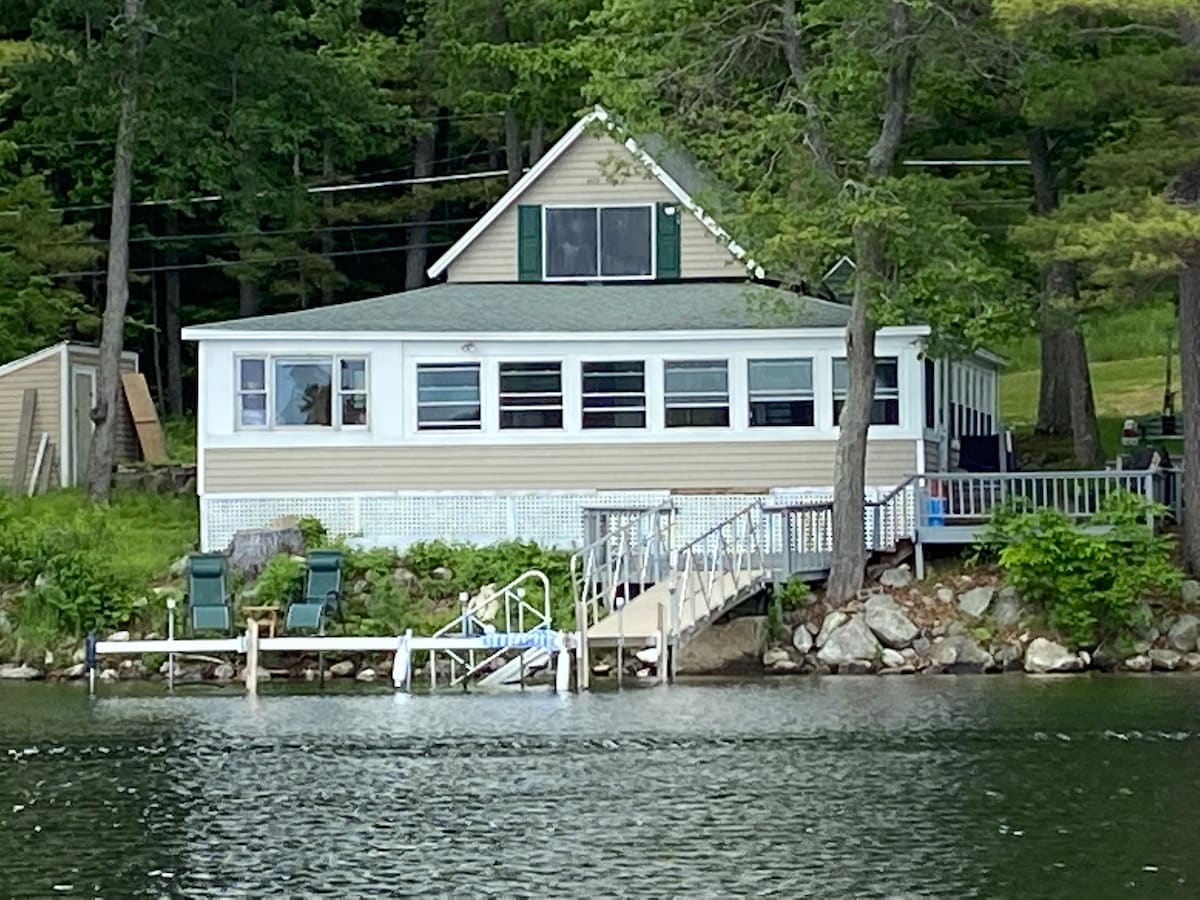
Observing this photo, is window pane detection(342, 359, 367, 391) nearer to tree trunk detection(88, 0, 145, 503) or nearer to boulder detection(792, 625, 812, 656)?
tree trunk detection(88, 0, 145, 503)

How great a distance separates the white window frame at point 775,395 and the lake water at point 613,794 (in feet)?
24.4

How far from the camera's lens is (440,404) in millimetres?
35562

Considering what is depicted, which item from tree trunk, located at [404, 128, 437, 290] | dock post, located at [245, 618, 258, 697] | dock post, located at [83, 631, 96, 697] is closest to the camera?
dock post, located at [245, 618, 258, 697]

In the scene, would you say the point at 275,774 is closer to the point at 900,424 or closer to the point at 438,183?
the point at 900,424

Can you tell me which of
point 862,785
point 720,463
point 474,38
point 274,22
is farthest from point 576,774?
point 474,38

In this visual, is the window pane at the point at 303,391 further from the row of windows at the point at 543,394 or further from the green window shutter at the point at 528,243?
the green window shutter at the point at 528,243

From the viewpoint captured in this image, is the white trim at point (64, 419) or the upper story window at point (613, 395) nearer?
the upper story window at point (613, 395)

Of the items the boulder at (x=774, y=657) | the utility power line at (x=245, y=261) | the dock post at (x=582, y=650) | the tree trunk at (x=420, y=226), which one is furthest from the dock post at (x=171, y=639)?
the tree trunk at (x=420, y=226)

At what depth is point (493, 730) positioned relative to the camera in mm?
24422

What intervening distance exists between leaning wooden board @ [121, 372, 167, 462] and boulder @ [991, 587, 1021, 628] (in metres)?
17.1

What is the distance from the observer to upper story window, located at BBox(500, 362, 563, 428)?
35469 millimetres

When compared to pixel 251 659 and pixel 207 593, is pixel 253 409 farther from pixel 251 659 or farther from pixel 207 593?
pixel 251 659

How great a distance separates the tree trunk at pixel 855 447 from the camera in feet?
107

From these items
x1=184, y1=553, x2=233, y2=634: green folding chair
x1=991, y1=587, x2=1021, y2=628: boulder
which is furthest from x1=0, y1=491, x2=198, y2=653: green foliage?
x1=991, y1=587, x2=1021, y2=628: boulder
